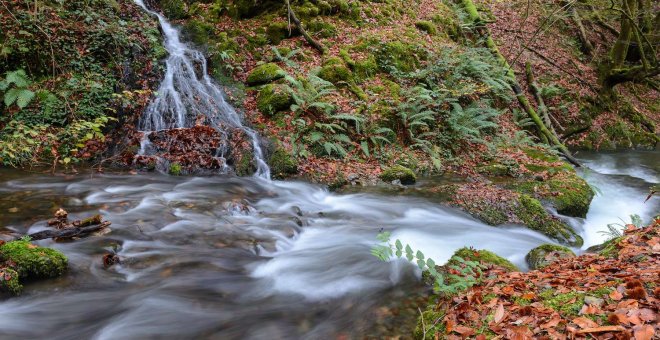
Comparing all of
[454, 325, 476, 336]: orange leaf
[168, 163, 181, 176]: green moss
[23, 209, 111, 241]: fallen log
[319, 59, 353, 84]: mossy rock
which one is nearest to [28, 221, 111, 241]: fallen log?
[23, 209, 111, 241]: fallen log

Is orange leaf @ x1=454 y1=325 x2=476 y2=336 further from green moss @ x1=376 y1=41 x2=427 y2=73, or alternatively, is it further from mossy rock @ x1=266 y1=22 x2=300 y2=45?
mossy rock @ x1=266 y1=22 x2=300 y2=45

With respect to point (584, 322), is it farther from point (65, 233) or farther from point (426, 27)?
point (426, 27)

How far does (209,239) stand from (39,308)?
199 cm

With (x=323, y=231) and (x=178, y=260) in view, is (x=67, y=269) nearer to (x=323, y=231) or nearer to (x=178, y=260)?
(x=178, y=260)

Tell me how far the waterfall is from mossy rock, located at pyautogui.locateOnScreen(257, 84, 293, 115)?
656 mm

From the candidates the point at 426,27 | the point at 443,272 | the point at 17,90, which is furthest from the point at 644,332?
the point at 426,27

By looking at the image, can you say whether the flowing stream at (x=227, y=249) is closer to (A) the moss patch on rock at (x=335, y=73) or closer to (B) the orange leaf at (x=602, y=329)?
(B) the orange leaf at (x=602, y=329)

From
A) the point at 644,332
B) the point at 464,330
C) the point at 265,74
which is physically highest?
the point at 265,74

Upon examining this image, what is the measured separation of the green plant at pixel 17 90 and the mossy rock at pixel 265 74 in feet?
14.8

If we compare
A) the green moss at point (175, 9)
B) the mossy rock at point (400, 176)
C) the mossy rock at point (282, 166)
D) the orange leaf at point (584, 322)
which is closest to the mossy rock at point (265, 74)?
the mossy rock at point (282, 166)

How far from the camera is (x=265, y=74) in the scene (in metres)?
10.2

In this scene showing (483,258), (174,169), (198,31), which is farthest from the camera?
(198,31)

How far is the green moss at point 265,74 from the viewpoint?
10141 millimetres

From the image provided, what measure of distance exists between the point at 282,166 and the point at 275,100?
1.89m
